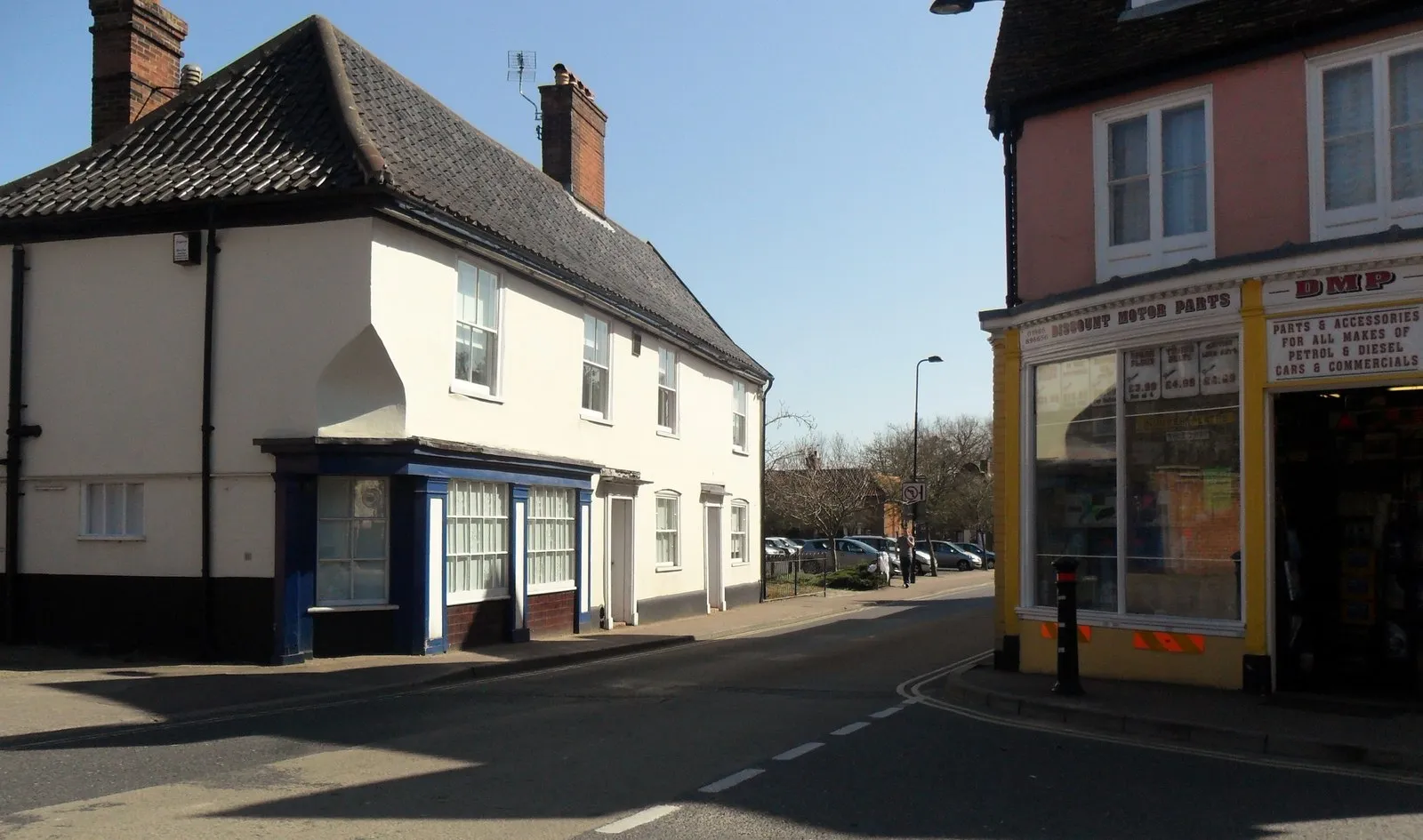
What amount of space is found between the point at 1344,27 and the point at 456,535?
1221cm

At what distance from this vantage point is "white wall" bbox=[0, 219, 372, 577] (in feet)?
52.4

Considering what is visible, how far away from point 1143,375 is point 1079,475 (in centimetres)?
130

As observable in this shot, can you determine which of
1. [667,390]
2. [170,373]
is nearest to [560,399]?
[667,390]

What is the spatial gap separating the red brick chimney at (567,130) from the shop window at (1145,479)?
15.5 meters

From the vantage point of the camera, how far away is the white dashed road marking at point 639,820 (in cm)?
694

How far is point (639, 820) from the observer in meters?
7.17

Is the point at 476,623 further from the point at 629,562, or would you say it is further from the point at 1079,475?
the point at 1079,475

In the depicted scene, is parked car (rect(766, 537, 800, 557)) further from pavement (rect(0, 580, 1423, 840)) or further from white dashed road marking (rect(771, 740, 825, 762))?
white dashed road marking (rect(771, 740, 825, 762))

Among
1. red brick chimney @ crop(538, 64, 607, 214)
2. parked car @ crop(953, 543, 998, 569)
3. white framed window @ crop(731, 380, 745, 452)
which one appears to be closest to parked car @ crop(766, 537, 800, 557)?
parked car @ crop(953, 543, 998, 569)

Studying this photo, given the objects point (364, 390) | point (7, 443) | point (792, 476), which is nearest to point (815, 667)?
point (364, 390)

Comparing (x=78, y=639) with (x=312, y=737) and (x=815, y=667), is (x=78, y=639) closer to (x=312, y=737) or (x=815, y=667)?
(x=312, y=737)

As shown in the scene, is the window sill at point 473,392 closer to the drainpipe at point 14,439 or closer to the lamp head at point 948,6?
the drainpipe at point 14,439

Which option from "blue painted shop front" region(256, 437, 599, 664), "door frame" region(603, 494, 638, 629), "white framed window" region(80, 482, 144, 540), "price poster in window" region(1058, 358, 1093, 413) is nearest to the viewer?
"price poster in window" region(1058, 358, 1093, 413)

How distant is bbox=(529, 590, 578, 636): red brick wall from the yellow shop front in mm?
8247
